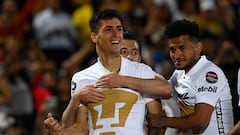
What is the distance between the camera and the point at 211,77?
877cm

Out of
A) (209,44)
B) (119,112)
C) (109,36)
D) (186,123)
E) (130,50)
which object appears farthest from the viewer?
(209,44)

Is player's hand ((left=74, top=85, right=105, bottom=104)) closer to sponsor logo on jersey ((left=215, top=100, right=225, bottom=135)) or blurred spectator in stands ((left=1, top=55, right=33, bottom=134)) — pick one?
sponsor logo on jersey ((left=215, top=100, right=225, bottom=135))

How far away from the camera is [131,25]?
575 inches

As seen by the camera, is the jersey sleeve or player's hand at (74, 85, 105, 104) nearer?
player's hand at (74, 85, 105, 104)

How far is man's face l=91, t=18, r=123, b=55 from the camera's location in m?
8.49

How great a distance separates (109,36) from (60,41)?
625cm

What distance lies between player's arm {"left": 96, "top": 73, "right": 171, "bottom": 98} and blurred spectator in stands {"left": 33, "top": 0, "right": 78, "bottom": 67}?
6.33 meters

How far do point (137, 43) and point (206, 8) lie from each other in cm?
494

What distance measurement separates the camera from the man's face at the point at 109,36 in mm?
8492

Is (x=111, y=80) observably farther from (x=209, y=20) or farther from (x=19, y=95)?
(x=209, y=20)

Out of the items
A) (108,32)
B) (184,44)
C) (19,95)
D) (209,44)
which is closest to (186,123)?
(184,44)

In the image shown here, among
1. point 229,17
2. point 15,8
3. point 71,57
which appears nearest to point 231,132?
point 229,17

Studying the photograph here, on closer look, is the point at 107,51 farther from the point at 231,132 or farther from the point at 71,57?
the point at 71,57

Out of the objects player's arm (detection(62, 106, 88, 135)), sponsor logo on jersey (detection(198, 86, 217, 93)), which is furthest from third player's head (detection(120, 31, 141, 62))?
player's arm (detection(62, 106, 88, 135))
